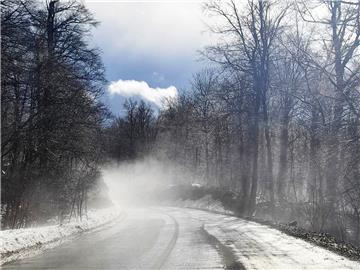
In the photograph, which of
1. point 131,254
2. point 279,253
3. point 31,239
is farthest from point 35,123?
point 279,253

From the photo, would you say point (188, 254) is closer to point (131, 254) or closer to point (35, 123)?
point (131, 254)

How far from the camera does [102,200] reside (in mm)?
36469

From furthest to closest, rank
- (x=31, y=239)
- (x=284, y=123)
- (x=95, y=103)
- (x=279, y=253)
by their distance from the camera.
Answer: (x=284, y=123) → (x=95, y=103) → (x=31, y=239) → (x=279, y=253)

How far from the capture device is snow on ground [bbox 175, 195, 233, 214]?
41.5m

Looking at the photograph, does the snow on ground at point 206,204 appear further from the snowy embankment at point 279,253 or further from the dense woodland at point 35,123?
the snowy embankment at point 279,253

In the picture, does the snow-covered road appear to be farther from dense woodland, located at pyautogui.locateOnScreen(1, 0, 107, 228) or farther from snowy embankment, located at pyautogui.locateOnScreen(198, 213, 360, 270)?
dense woodland, located at pyautogui.locateOnScreen(1, 0, 107, 228)

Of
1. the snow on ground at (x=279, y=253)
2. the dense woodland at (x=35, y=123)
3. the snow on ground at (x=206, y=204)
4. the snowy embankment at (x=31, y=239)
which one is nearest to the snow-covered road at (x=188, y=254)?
the snow on ground at (x=279, y=253)

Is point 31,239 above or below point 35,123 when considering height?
below

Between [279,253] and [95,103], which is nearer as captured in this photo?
[279,253]

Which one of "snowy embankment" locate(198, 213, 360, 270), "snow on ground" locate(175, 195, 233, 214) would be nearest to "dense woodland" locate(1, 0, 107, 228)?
"snowy embankment" locate(198, 213, 360, 270)

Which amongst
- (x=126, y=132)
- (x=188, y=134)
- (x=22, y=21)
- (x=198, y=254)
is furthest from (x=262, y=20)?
(x=126, y=132)

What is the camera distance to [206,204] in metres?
46.1

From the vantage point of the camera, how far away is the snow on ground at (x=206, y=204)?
41497 millimetres

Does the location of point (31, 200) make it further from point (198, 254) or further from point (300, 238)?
point (300, 238)
